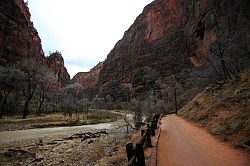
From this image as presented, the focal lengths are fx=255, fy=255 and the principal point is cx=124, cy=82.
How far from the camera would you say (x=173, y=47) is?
11075cm

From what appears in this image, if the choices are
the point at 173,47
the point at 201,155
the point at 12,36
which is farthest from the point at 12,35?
the point at 201,155

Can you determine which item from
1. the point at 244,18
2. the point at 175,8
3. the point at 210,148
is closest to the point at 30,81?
the point at 244,18

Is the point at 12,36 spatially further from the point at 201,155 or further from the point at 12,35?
the point at 201,155

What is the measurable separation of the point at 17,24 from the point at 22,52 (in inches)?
498

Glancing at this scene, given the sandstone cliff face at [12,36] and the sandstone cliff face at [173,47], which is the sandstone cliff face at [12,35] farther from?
the sandstone cliff face at [173,47]

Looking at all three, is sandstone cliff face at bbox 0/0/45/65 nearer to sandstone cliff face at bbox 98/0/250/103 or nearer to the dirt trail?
sandstone cliff face at bbox 98/0/250/103

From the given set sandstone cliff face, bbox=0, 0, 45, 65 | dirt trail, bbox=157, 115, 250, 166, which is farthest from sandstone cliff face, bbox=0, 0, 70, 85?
dirt trail, bbox=157, 115, 250, 166

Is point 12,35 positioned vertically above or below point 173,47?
above

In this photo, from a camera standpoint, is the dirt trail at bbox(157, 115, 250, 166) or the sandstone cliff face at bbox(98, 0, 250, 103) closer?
the dirt trail at bbox(157, 115, 250, 166)

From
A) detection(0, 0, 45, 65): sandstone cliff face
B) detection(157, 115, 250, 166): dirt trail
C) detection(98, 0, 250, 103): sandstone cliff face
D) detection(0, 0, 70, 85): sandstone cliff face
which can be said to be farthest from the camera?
detection(0, 0, 45, 65): sandstone cliff face

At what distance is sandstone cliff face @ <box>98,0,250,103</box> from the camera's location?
5367 centimetres

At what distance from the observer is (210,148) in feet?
35.1

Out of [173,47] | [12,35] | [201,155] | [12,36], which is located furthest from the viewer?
[173,47]

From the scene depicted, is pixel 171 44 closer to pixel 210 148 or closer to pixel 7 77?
pixel 7 77
